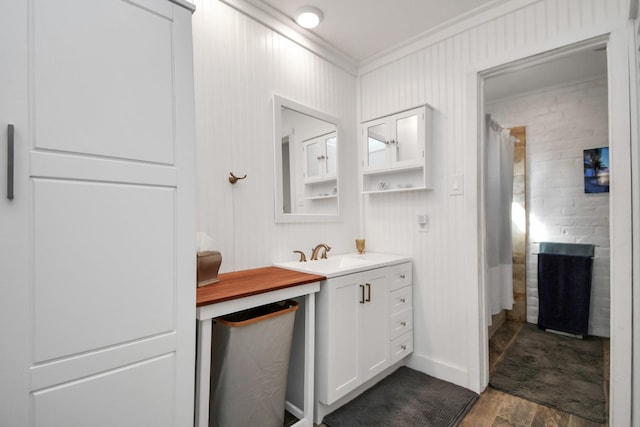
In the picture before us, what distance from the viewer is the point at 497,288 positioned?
9.71 feet

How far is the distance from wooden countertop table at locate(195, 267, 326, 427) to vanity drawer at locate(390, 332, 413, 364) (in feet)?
2.57

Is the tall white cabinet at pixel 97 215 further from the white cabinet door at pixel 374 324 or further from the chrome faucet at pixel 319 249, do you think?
the chrome faucet at pixel 319 249

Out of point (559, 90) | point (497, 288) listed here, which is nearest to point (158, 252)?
point (497, 288)

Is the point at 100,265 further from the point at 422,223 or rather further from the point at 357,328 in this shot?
the point at 422,223

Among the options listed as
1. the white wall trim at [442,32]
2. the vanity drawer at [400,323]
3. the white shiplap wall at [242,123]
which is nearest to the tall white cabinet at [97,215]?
the white shiplap wall at [242,123]

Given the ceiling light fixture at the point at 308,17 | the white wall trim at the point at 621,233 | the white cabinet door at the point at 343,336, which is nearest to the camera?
the white wall trim at the point at 621,233

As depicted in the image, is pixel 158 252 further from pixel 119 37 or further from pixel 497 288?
pixel 497 288

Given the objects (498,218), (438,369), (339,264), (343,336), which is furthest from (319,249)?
(498,218)

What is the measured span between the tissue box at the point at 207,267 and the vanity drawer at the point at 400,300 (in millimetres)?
1269

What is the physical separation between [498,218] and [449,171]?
1137 mm

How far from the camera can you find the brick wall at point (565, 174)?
3021mm

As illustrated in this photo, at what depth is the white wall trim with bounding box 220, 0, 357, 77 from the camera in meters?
2.01

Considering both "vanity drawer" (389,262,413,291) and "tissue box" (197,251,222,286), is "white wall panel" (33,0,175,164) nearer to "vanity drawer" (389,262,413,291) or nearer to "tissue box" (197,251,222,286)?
"tissue box" (197,251,222,286)

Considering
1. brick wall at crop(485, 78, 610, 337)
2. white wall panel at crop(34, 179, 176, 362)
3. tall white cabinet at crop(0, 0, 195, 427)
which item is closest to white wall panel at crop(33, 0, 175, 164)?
tall white cabinet at crop(0, 0, 195, 427)
